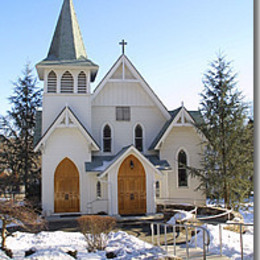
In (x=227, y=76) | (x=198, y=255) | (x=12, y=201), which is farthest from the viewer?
(x=227, y=76)

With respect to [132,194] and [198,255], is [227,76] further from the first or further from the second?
[198,255]

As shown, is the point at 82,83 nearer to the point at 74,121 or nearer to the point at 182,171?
the point at 74,121

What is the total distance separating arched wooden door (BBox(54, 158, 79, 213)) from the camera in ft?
65.6

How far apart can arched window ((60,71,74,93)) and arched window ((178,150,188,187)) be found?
26.5 feet

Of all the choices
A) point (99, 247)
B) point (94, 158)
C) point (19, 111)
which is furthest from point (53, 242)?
point (19, 111)

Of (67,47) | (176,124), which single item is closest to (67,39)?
(67,47)

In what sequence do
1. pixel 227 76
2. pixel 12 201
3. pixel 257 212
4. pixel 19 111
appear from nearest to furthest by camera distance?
pixel 257 212
pixel 12 201
pixel 227 76
pixel 19 111

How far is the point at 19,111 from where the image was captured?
28.6m

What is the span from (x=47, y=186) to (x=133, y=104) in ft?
24.7

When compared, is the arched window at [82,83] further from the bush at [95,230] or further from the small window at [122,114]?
the bush at [95,230]

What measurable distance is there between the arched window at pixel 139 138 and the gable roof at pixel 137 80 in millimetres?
1916

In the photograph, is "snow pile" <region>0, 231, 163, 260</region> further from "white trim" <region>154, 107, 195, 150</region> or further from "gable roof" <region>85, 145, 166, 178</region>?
"white trim" <region>154, 107, 195, 150</region>

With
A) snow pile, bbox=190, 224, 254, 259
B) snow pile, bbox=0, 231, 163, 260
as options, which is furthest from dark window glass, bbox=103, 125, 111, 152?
snow pile, bbox=190, 224, 254, 259

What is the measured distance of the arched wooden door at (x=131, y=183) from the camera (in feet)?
63.7
